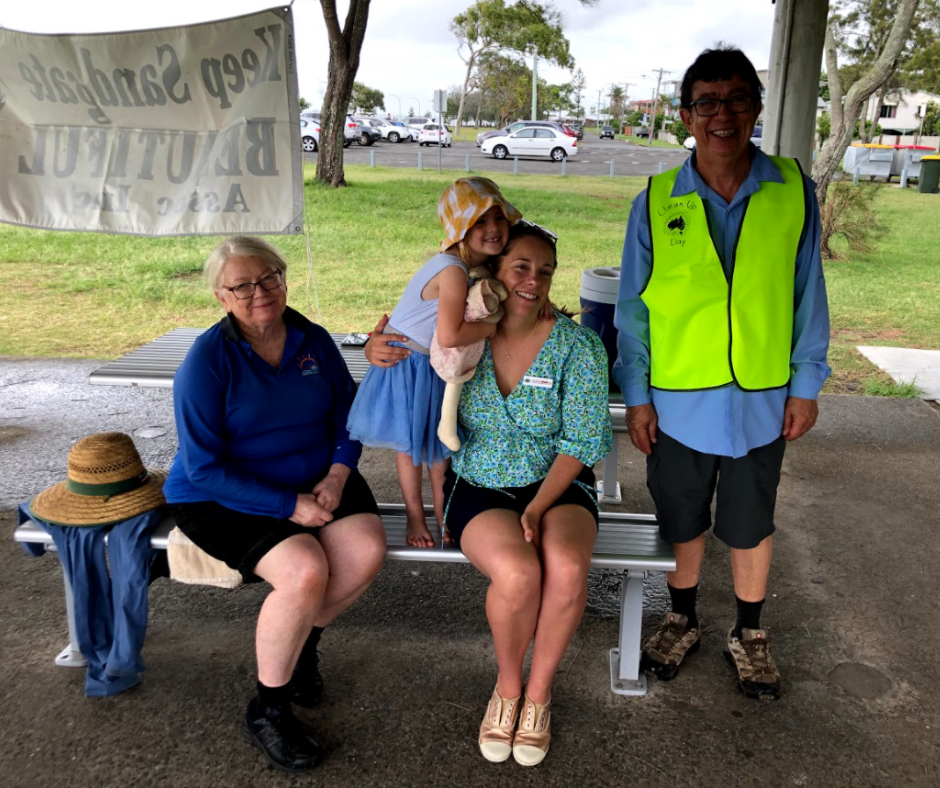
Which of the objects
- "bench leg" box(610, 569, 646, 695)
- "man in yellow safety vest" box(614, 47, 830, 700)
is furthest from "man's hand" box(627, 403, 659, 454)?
"bench leg" box(610, 569, 646, 695)

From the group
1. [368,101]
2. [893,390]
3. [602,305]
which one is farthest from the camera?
[368,101]

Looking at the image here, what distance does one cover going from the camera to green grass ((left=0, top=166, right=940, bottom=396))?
755 cm

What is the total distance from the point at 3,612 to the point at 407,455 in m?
1.74

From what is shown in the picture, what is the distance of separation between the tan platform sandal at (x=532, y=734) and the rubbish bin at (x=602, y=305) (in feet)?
4.89

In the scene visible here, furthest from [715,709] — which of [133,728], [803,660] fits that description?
[133,728]

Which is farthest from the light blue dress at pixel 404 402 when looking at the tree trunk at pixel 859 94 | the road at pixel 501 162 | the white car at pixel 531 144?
the white car at pixel 531 144

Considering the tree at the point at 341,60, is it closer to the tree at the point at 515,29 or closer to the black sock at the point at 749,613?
the tree at the point at 515,29

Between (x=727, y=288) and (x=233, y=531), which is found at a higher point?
(x=727, y=288)

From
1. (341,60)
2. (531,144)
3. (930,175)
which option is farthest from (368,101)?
(341,60)

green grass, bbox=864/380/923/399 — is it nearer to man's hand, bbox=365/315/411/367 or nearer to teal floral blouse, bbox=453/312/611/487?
teal floral blouse, bbox=453/312/611/487

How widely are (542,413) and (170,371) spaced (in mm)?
1854

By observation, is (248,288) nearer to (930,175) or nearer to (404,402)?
(404,402)

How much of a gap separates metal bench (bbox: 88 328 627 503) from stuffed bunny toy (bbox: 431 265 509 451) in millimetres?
1043

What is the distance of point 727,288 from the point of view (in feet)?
7.77
